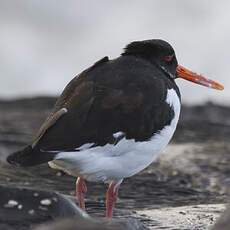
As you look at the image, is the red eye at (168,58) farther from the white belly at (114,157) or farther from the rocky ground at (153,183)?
the rocky ground at (153,183)

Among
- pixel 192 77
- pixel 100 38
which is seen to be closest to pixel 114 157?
pixel 192 77

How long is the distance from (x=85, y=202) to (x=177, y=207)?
2.48 feet

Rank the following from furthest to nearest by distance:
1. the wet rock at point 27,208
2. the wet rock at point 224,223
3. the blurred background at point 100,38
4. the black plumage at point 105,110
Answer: the blurred background at point 100,38, the black plumage at point 105,110, the wet rock at point 27,208, the wet rock at point 224,223

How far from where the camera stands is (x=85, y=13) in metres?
22.1

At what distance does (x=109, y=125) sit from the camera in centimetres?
782

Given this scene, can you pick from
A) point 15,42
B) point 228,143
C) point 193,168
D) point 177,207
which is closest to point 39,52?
point 15,42

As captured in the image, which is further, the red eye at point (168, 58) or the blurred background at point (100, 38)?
the blurred background at point (100, 38)

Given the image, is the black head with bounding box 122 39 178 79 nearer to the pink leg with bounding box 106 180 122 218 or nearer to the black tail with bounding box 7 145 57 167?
the pink leg with bounding box 106 180 122 218

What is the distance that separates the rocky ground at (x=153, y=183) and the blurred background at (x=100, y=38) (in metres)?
4.92

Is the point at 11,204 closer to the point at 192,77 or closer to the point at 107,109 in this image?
the point at 107,109

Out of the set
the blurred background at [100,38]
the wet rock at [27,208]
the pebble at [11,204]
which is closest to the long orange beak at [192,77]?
the wet rock at [27,208]

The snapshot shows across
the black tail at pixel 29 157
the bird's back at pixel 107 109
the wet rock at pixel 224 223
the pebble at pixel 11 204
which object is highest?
the wet rock at pixel 224 223

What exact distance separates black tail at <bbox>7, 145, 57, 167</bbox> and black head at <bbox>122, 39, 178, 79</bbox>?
1485 millimetres

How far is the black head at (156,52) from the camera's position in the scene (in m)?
8.77
